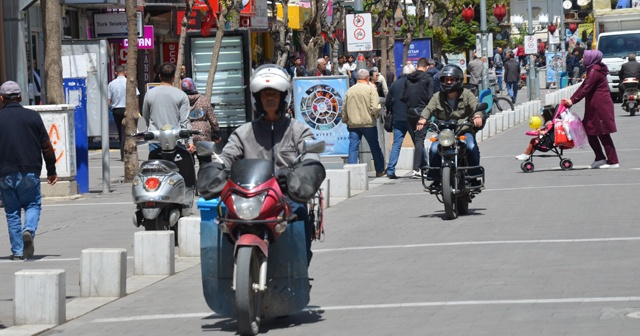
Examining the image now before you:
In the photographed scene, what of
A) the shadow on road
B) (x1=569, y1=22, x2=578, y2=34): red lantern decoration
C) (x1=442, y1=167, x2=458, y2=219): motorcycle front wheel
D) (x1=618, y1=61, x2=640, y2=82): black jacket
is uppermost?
(x1=569, y1=22, x2=578, y2=34): red lantern decoration

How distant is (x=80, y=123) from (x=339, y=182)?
4475 mm

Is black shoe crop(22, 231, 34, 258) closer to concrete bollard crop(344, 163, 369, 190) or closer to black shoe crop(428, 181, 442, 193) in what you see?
black shoe crop(428, 181, 442, 193)

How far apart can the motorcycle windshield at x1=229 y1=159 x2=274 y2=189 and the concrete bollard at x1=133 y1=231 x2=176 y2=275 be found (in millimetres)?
3558

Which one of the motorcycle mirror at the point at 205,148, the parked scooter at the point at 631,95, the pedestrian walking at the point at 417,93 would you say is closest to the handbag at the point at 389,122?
the pedestrian walking at the point at 417,93

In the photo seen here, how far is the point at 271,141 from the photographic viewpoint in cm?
936

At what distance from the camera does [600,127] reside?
69.0 ft

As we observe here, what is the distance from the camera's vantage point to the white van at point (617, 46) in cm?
4419

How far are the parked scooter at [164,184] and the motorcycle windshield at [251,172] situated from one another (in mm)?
5039

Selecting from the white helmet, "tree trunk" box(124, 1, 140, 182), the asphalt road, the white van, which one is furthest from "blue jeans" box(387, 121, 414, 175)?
the white van

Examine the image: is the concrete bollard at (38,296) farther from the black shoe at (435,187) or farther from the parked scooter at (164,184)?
the black shoe at (435,187)

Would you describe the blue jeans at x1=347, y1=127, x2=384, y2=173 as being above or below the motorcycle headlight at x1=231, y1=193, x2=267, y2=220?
below

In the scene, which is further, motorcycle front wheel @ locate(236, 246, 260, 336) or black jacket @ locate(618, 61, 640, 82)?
black jacket @ locate(618, 61, 640, 82)

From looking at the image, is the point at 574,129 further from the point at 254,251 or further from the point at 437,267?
the point at 254,251

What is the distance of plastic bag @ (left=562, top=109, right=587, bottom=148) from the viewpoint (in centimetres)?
2139
